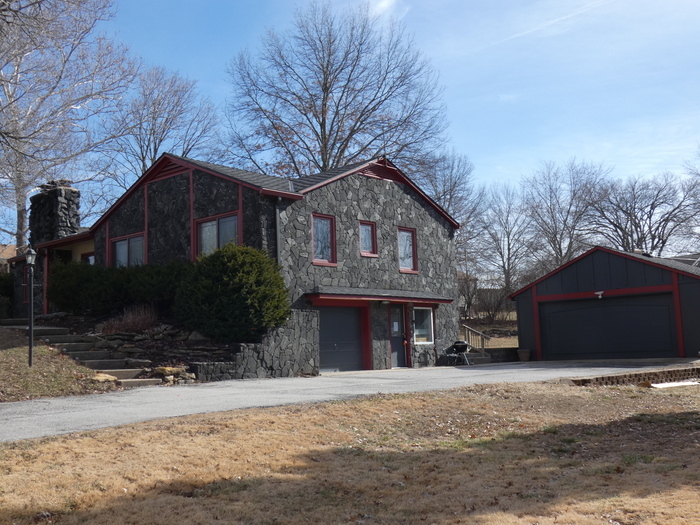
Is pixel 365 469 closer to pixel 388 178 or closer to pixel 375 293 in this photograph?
pixel 375 293

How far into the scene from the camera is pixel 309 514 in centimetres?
509

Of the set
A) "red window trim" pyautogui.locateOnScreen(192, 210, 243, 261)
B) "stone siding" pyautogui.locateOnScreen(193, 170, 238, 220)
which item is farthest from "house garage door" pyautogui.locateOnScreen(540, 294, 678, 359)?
"stone siding" pyautogui.locateOnScreen(193, 170, 238, 220)

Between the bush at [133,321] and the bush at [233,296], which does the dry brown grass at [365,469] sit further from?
the bush at [133,321]

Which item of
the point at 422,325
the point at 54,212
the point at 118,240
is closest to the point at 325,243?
the point at 422,325

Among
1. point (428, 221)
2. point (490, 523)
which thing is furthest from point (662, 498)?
point (428, 221)

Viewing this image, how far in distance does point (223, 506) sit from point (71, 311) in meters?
17.1

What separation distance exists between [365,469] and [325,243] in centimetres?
1361

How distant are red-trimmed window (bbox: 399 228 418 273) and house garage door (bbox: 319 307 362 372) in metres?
2.67

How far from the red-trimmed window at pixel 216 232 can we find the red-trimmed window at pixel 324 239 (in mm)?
2273

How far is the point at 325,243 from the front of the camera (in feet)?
64.7

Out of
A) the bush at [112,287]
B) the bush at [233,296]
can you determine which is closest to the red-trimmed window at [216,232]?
the bush at [112,287]

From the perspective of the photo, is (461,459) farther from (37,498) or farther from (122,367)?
(122,367)

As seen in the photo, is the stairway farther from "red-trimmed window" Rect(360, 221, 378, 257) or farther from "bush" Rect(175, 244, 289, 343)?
"red-trimmed window" Rect(360, 221, 378, 257)

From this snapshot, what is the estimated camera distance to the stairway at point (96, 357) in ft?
Answer: 44.6
